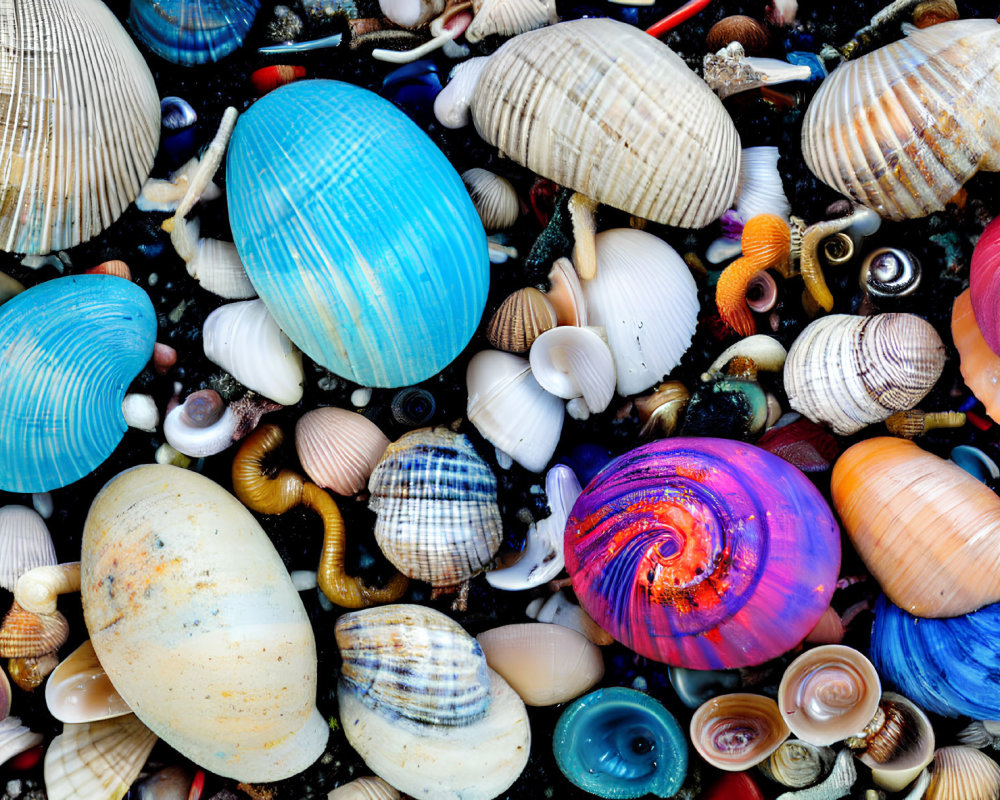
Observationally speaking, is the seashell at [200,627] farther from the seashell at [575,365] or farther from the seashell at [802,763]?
the seashell at [802,763]

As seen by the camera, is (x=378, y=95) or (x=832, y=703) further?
(x=378, y=95)

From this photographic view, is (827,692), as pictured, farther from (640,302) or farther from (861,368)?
(640,302)

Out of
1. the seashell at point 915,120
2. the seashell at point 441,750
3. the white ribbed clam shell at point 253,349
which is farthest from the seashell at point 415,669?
the seashell at point 915,120

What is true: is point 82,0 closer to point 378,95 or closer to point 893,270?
point 378,95

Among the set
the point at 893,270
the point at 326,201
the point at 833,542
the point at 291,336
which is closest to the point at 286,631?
the point at 291,336

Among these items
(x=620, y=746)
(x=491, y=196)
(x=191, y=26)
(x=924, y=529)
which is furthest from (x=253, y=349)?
(x=924, y=529)

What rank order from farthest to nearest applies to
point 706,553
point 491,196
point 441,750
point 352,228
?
point 491,196, point 441,750, point 352,228, point 706,553
